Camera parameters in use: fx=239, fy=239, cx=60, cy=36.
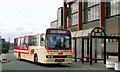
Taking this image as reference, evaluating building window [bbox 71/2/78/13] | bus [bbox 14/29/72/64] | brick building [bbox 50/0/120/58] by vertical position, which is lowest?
bus [bbox 14/29/72/64]

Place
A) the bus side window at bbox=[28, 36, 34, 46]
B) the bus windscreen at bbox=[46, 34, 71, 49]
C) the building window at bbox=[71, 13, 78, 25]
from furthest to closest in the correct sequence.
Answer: the building window at bbox=[71, 13, 78, 25], the bus side window at bbox=[28, 36, 34, 46], the bus windscreen at bbox=[46, 34, 71, 49]

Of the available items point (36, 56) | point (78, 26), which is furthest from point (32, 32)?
point (78, 26)

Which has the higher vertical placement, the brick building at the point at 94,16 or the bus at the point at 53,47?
the brick building at the point at 94,16

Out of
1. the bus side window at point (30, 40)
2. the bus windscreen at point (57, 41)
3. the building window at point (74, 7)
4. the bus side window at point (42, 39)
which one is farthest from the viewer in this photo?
the building window at point (74, 7)

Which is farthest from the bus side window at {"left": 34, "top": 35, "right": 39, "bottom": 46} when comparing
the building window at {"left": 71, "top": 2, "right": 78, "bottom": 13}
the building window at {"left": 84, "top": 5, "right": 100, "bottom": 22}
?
the building window at {"left": 71, "top": 2, "right": 78, "bottom": 13}

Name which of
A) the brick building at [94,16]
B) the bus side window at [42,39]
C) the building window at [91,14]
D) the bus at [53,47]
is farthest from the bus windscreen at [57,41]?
the building window at [91,14]

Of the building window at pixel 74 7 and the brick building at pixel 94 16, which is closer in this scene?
the brick building at pixel 94 16

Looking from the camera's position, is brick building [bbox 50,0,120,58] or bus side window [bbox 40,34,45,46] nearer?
bus side window [bbox 40,34,45,46]

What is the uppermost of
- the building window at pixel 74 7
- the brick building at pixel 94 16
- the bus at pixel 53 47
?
the building window at pixel 74 7

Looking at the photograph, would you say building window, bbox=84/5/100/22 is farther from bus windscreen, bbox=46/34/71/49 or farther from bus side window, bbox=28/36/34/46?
bus windscreen, bbox=46/34/71/49

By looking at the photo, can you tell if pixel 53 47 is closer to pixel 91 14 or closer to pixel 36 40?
pixel 36 40

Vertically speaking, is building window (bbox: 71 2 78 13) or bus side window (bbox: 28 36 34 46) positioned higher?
building window (bbox: 71 2 78 13)

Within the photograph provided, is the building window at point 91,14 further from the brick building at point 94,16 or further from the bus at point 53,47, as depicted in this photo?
the bus at point 53,47

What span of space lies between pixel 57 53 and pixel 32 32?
5.12m
